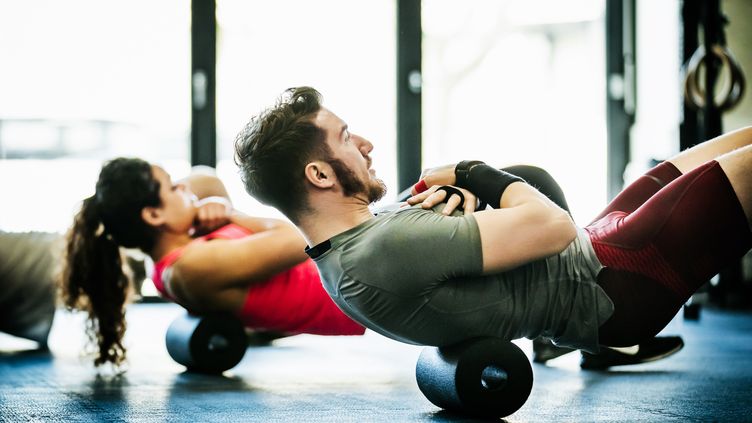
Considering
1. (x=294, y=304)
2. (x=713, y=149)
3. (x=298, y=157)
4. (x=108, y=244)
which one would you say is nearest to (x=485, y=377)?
(x=298, y=157)

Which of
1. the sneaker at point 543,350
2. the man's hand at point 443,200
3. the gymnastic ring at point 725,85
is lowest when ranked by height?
the sneaker at point 543,350

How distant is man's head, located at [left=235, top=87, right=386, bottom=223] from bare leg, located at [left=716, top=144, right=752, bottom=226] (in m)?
0.64

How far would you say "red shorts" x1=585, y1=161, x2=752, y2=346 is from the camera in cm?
150

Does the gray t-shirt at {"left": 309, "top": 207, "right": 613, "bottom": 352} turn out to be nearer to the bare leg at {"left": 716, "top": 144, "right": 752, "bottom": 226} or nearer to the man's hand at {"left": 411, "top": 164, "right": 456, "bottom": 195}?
the man's hand at {"left": 411, "top": 164, "right": 456, "bottom": 195}

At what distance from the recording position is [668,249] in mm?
1521

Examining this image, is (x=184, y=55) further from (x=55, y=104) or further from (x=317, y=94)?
(x=317, y=94)

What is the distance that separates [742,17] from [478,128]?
5.40 ft

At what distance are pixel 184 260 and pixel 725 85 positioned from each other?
9.30 feet

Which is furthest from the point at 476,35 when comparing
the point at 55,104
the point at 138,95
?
the point at 55,104

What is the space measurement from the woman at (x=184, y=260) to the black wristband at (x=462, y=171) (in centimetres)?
75

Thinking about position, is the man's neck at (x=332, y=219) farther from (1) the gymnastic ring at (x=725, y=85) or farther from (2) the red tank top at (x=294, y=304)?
(1) the gymnastic ring at (x=725, y=85)

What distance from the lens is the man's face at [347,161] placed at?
1472 millimetres

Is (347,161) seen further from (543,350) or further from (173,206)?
(543,350)

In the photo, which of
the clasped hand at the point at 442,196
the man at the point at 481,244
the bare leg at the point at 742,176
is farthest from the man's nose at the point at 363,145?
the bare leg at the point at 742,176
